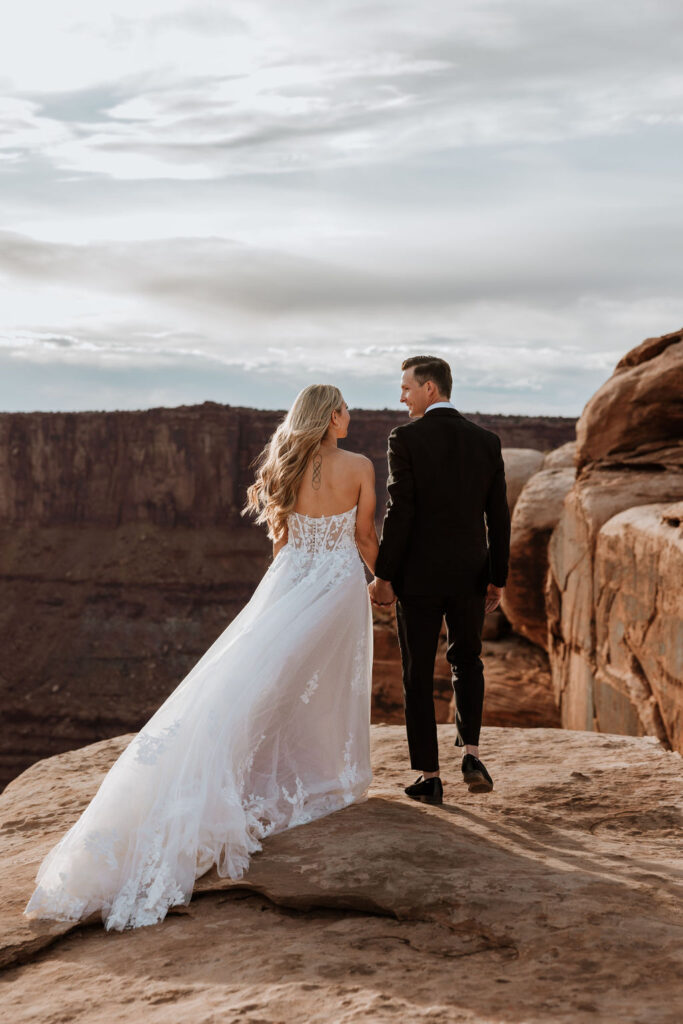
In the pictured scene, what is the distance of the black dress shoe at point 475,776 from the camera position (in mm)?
4102

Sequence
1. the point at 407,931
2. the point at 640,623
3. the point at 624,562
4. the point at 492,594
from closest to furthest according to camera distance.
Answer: the point at 407,931
the point at 492,594
the point at 640,623
the point at 624,562

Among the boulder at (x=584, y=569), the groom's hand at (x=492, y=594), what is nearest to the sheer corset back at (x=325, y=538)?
the groom's hand at (x=492, y=594)

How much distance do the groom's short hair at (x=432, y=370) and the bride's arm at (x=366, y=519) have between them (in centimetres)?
44

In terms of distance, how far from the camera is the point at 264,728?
3949mm

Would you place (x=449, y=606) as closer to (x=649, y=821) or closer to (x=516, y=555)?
(x=649, y=821)

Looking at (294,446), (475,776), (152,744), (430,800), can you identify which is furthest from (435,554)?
(152,744)

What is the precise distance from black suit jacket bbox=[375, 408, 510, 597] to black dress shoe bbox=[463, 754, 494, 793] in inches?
28.7

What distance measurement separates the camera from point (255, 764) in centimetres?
394

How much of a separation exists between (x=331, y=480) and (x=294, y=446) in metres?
0.23

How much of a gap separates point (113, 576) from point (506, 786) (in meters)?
40.2

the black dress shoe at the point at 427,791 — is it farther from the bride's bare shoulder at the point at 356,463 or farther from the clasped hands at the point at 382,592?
the bride's bare shoulder at the point at 356,463

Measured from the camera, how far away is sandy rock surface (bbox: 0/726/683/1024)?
2348 millimetres

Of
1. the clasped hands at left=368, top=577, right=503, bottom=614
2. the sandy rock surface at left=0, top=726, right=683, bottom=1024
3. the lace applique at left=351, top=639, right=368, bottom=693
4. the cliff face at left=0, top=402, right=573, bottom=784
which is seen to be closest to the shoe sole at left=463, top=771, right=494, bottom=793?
the sandy rock surface at left=0, top=726, right=683, bottom=1024

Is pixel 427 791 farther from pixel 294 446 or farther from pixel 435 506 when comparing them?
pixel 294 446
